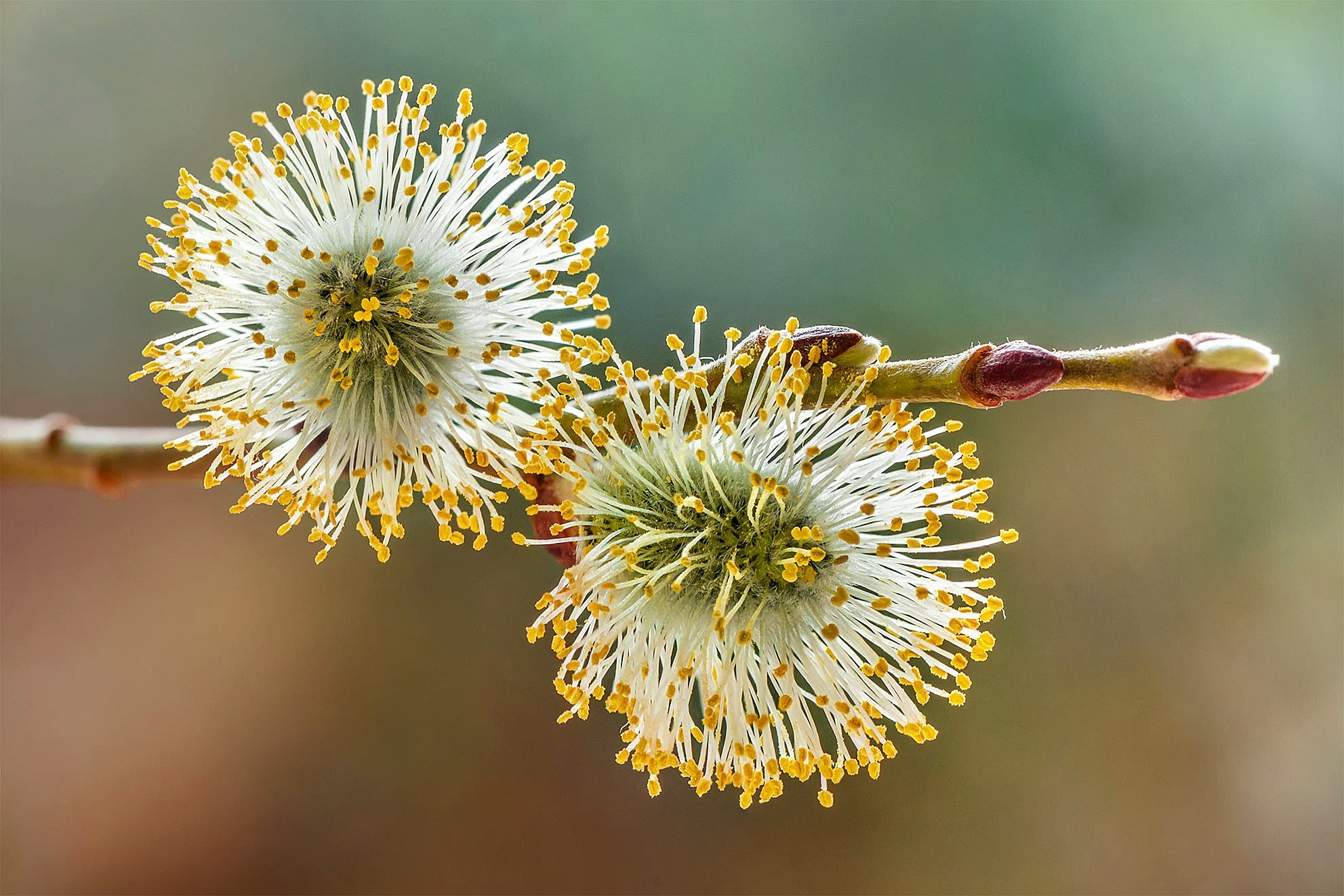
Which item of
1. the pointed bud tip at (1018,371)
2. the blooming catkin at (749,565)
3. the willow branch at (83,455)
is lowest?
the blooming catkin at (749,565)

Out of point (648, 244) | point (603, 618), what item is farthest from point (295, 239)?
point (648, 244)

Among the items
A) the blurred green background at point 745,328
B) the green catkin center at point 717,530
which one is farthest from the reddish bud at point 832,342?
the blurred green background at point 745,328

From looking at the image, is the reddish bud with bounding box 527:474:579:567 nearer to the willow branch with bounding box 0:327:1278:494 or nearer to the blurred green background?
the willow branch with bounding box 0:327:1278:494

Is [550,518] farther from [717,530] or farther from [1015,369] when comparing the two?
[1015,369]

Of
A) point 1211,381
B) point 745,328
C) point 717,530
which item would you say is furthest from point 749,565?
point 745,328

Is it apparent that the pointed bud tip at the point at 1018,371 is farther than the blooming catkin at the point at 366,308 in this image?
No

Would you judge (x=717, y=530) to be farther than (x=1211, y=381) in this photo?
Yes

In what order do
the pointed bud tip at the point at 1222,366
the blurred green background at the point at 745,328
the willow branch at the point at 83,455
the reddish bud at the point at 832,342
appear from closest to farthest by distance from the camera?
the pointed bud tip at the point at 1222,366 → the reddish bud at the point at 832,342 → the willow branch at the point at 83,455 → the blurred green background at the point at 745,328

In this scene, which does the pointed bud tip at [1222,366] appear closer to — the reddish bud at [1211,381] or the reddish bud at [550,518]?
the reddish bud at [1211,381]

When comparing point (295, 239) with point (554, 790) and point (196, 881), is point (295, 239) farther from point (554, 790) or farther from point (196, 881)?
point (196, 881)
